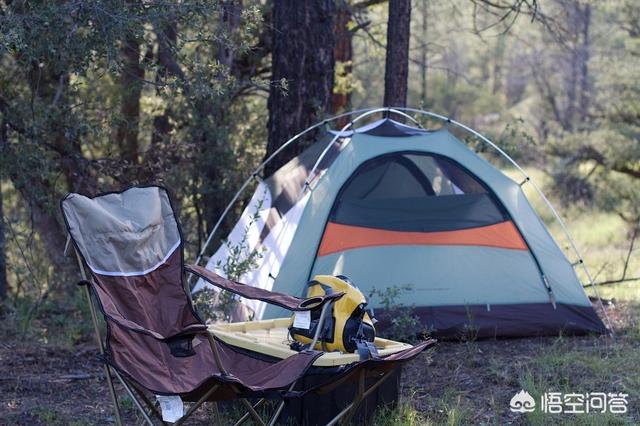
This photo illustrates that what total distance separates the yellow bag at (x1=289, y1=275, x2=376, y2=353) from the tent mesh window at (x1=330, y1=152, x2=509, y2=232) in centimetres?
160

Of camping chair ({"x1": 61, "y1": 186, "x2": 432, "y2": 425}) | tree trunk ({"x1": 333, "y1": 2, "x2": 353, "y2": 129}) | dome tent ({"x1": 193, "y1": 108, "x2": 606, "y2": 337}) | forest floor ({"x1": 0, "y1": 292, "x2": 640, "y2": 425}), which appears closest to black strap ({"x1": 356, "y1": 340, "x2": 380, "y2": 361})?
camping chair ({"x1": 61, "y1": 186, "x2": 432, "y2": 425})

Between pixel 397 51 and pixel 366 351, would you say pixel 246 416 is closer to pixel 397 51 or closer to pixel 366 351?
pixel 366 351

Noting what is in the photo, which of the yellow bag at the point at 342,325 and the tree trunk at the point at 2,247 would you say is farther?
the tree trunk at the point at 2,247

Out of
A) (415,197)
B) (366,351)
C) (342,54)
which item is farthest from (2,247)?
(342,54)

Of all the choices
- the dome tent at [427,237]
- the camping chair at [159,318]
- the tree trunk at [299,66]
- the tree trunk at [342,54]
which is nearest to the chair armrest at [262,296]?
the camping chair at [159,318]

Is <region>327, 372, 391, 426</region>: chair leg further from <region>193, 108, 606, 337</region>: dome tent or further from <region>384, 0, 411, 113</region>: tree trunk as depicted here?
<region>384, 0, 411, 113</region>: tree trunk

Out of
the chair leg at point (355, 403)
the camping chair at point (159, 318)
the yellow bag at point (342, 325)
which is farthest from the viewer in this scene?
the yellow bag at point (342, 325)

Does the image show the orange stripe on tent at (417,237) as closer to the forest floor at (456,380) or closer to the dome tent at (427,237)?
the dome tent at (427,237)

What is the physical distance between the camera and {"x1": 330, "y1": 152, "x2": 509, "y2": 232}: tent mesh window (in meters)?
5.66

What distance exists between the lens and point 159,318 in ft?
13.6

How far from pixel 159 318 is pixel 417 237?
211cm

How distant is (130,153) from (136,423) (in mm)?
4477

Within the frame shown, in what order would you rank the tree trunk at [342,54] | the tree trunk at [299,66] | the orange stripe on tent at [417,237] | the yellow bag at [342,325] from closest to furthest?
the yellow bag at [342,325]
the orange stripe on tent at [417,237]
the tree trunk at [299,66]
the tree trunk at [342,54]

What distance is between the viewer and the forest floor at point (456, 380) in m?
4.17
